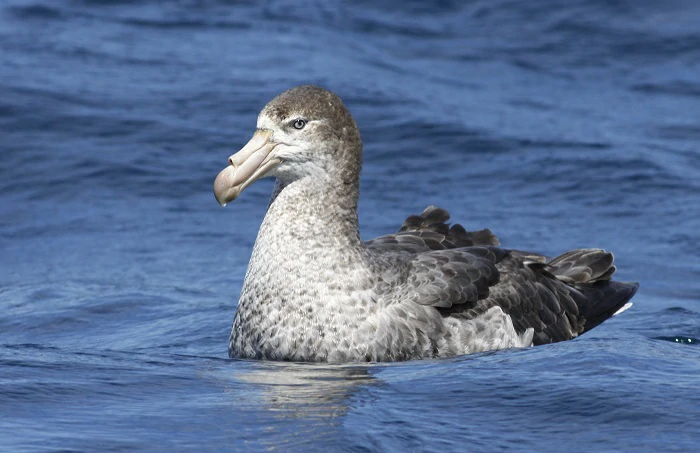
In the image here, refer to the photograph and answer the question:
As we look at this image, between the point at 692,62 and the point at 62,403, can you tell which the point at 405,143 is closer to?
the point at 692,62

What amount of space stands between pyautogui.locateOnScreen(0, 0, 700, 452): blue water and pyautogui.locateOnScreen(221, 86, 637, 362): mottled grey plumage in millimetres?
182

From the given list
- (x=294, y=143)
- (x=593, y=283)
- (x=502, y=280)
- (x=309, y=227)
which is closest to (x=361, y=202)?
(x=593, y=283)

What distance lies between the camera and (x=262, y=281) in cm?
755

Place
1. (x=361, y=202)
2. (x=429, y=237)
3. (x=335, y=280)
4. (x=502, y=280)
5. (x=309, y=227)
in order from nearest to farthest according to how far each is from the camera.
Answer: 1. (x=335, y=280)
2. (x=309, y=227)
3. (x=502, y=280)
4. (x=429, y=237)
5. (x=361, y=202)

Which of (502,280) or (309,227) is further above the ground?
(309,227)

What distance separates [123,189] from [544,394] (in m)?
6.89

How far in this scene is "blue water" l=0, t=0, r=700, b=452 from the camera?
20.5 feet

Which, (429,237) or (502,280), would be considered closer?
(502,280)

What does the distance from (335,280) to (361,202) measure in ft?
17.0

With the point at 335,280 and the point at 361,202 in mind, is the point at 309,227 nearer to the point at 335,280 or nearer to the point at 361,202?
the point at 335,280

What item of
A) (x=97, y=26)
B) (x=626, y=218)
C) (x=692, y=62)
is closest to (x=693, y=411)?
(x=626, y=218)

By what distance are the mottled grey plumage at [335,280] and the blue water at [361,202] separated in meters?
0.18

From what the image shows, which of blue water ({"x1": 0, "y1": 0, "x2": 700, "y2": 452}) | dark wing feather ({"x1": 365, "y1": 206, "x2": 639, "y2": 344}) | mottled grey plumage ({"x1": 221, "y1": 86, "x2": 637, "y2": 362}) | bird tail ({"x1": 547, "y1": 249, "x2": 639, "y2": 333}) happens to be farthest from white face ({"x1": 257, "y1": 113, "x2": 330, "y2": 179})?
bird tail ({"x1": 547, "y1": 249, "x2": 639, "y2": 333})

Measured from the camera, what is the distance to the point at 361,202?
12.6 metres
